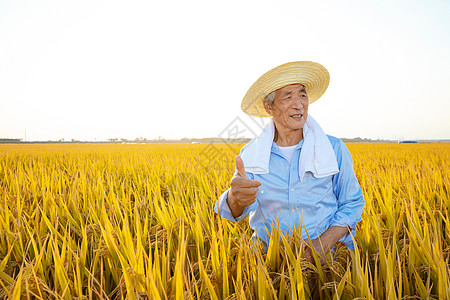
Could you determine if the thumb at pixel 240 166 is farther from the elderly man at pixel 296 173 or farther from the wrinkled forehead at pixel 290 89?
the wrinkled forehead at pixel 290 89

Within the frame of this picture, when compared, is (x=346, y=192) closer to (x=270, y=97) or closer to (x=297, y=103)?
(x=297, y=103)

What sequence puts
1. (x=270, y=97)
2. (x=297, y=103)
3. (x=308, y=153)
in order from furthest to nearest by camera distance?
(x=270, y=97) → (x=297, y=103) → (x=308, y=153)

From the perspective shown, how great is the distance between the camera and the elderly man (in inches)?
58.6

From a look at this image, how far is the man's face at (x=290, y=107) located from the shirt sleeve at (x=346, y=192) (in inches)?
11.1

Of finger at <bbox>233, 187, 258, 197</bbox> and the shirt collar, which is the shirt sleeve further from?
finger at <bbox>233, 187, 258, 197</bbox>

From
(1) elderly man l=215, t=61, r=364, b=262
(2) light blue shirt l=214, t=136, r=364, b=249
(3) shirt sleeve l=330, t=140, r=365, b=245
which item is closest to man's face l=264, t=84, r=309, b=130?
(1) elderly man l=215, t=61, r=364, b=262

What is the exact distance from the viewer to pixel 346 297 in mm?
945

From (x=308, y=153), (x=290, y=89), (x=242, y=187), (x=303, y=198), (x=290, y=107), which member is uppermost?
(x=290, y=89)

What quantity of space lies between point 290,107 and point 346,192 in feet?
1.92

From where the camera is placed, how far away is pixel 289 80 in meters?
1.65

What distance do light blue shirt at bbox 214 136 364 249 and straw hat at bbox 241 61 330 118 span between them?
0.39m

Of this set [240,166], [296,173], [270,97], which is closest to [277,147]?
[296,173]

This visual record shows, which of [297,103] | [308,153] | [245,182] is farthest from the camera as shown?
[297,103]

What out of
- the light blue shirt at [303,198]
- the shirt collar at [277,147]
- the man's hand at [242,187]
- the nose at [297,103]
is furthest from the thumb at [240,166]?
the nose at [297,103]
